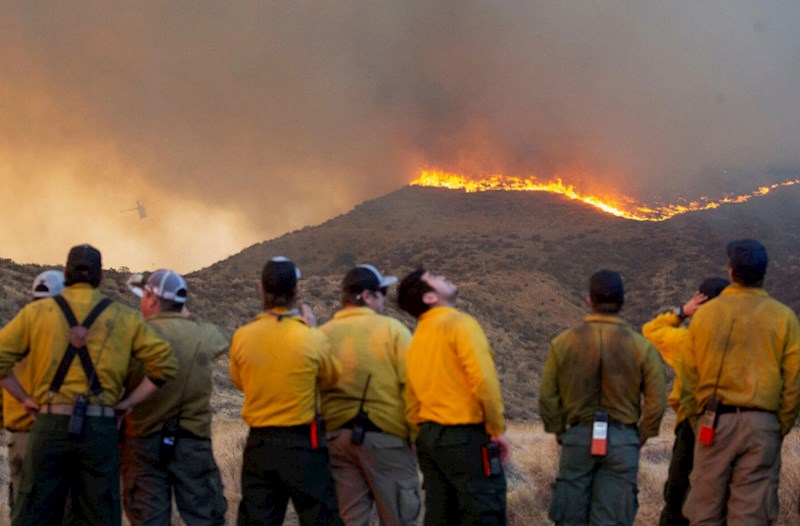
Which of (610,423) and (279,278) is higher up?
(279,278)

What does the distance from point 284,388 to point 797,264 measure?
207 feet

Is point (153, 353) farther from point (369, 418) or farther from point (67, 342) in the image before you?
point (369, 418)

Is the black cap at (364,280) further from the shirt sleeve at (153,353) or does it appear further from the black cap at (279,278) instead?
the shirt sleeve at (153,353)

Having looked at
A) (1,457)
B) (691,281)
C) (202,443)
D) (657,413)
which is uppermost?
(691,281)

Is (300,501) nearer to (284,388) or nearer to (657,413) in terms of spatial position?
(284,388)

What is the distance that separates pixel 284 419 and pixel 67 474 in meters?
1.43

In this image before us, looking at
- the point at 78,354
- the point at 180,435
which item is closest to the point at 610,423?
the point at 180,435

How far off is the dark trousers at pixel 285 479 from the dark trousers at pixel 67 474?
88 centimetres

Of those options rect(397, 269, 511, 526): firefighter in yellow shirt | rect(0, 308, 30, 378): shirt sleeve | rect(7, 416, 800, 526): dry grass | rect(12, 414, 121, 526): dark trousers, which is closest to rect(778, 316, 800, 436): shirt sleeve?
rect(397, 269, 511, 526): firefighter in yellow shirt

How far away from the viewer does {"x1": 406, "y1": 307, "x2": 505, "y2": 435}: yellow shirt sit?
20.3ft

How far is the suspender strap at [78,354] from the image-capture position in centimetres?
625

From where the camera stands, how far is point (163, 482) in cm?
711

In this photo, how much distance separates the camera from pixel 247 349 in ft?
21.4

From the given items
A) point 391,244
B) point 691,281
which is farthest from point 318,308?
point 391,244
